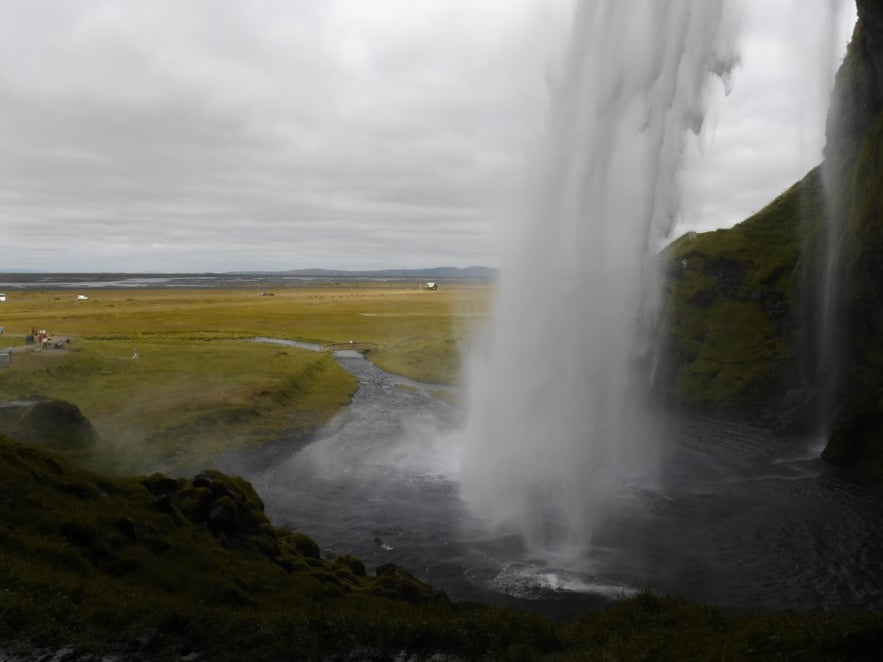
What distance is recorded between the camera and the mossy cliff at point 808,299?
43.0 metres

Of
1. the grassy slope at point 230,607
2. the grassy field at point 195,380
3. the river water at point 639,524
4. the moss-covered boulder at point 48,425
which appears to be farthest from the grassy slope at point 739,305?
the moss-covered boulder at point 48,425

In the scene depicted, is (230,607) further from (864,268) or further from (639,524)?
(864,268)

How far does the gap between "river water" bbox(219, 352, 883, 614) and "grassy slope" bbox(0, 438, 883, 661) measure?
14.4ft

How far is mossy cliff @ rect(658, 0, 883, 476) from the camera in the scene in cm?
4297

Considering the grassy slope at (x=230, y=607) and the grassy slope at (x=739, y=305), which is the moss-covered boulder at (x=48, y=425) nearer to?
the grassy slope at (x=230, y=607)

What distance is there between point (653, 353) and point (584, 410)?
105 feet

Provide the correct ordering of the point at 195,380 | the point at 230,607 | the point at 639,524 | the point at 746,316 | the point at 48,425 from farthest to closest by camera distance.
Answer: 1. the point at 746,316
2. the point at 195,380
3. the point at 48,425
4. the point at 639,524
5. the point at 230,607

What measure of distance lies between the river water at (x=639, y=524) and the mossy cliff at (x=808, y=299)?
222 inches

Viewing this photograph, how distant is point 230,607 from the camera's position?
1666 cm

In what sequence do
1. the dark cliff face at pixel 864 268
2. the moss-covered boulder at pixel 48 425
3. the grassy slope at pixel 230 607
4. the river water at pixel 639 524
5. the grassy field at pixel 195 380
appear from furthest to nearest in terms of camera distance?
the grassy field at pixel 195 380 → the dark cliff face at pixel 864 268 → the moss-covered boulder at pixel 48 425 → the river water at pixel 639 524 → the grassy slope at pixel 230 607

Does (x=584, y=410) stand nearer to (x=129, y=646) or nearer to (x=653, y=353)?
(x=129, y=646)

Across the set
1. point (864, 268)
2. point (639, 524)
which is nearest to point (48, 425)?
point (639, 524)

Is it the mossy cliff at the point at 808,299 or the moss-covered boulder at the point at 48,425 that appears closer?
the moss-covered boulder at the point at 48,425

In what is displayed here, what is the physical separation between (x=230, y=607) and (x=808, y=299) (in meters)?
55.9
